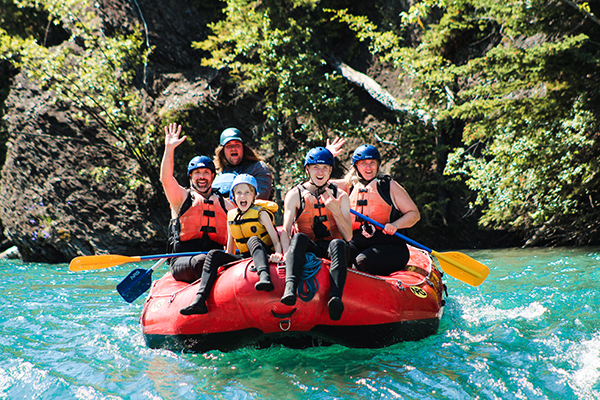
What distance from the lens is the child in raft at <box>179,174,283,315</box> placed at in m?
3.54

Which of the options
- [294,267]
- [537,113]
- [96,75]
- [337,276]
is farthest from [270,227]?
[96,75]

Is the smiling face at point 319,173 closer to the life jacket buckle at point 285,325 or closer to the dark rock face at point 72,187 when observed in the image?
the life jacket buckle at point 285,325

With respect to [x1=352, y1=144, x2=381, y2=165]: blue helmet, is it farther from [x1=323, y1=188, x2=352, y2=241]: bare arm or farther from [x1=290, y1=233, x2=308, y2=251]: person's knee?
[x1=290, y1=233, x2=308, y2=251]: person's knee

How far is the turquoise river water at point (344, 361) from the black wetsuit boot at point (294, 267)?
542mm

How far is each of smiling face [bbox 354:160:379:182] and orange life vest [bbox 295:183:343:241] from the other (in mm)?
574

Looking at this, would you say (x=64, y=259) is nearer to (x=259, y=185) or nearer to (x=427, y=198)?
(x=259, y=185)

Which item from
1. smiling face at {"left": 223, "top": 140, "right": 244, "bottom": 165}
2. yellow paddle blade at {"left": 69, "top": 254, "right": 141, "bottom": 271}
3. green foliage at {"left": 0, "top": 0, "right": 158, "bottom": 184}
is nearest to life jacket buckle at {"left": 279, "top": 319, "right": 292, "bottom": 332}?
yellow paddle blade at {"left": 69, "top": 254, "right": 141, "bottom": 271}

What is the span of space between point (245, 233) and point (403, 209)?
1.58 m

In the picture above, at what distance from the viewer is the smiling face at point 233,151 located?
5215 millimetres

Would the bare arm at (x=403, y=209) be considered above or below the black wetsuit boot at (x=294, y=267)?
above

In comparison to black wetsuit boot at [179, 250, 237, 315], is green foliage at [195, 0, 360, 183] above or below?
above

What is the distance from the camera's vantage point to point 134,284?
4355 mm

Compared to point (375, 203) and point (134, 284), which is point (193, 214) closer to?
point (134, 284)

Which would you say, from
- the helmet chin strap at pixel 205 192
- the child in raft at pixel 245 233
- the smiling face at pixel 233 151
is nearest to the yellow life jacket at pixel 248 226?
the child in raft at pixel 245 233
